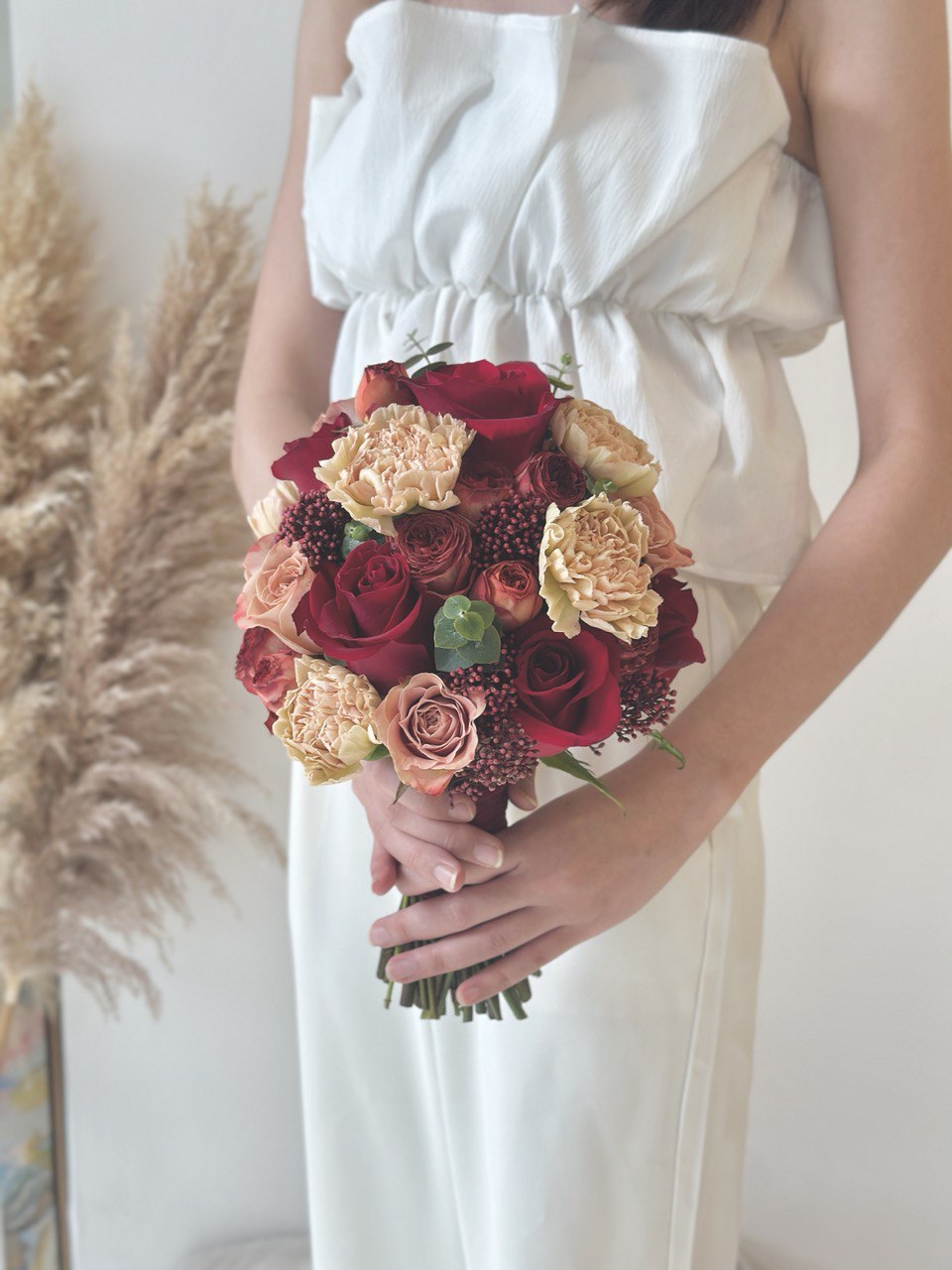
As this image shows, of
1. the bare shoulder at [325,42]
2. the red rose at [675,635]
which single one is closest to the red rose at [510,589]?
the red rose at [675,635]

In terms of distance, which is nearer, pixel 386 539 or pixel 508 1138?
pixel 386 539

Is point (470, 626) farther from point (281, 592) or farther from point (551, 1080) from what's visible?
point (551, 1080)

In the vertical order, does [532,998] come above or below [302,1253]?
above

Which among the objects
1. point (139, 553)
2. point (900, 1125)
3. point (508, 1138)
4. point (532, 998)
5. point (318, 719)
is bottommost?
point (900, 1125)

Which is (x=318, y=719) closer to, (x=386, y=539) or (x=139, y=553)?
(x=386, y=539)

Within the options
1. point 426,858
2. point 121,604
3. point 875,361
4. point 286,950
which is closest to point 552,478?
point 426,858

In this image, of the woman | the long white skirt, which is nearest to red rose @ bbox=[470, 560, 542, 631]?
the woman

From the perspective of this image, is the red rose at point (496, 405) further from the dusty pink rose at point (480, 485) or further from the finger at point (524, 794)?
the finger at point (524, 794)

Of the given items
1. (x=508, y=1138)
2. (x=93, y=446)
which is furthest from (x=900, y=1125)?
(x=93, y=446)

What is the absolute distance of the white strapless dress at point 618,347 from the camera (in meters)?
0.89

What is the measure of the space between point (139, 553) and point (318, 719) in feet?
3.10

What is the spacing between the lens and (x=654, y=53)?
899mm

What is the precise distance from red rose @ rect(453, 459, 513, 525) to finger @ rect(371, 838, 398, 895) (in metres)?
0.28

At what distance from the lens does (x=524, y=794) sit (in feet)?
2.43
